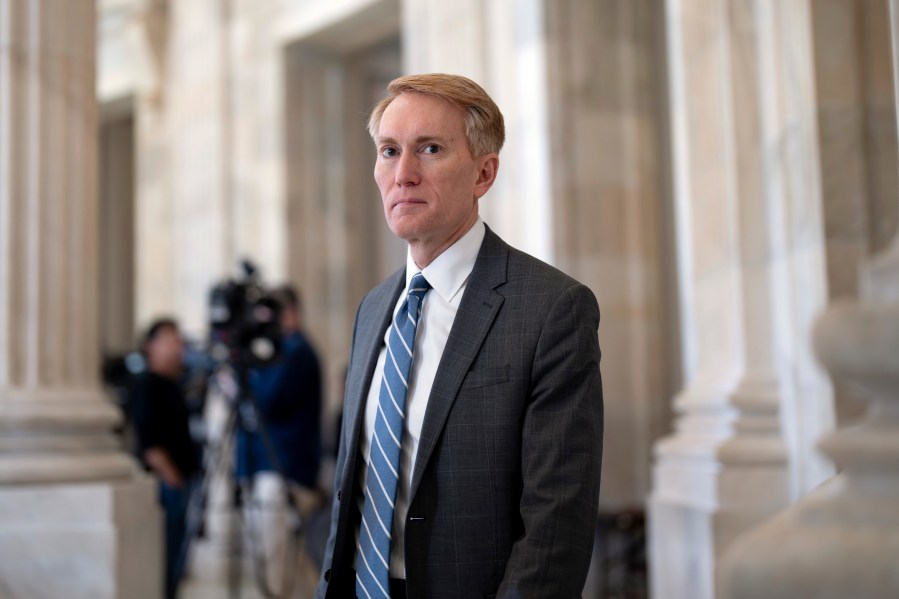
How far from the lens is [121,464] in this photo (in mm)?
4855

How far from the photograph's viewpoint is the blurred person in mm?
6441

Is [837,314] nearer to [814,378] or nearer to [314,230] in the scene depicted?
[814,378]

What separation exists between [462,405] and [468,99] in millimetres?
593

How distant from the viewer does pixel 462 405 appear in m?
2.01

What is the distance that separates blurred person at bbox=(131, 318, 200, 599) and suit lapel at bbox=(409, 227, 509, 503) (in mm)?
4714

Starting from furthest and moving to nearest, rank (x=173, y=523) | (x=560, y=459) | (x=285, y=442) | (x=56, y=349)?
(x=285, y=442), (x=173, y=523), (x=56, y=349), (x=560, y=459)

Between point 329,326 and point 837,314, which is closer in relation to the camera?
point 837,314

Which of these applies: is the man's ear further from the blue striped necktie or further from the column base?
the column base

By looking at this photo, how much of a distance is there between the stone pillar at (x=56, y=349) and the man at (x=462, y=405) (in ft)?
8.97

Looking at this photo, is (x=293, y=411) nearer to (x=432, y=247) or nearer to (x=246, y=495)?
(x=246, y=495)

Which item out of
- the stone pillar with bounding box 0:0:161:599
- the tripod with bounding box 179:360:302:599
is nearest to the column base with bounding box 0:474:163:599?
the stone pillar with bounding box 0:0:161:599

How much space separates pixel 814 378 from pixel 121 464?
3.07 metres

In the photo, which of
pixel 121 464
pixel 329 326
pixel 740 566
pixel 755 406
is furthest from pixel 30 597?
pixel 329 326

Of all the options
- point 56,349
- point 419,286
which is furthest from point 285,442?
point 419,286
